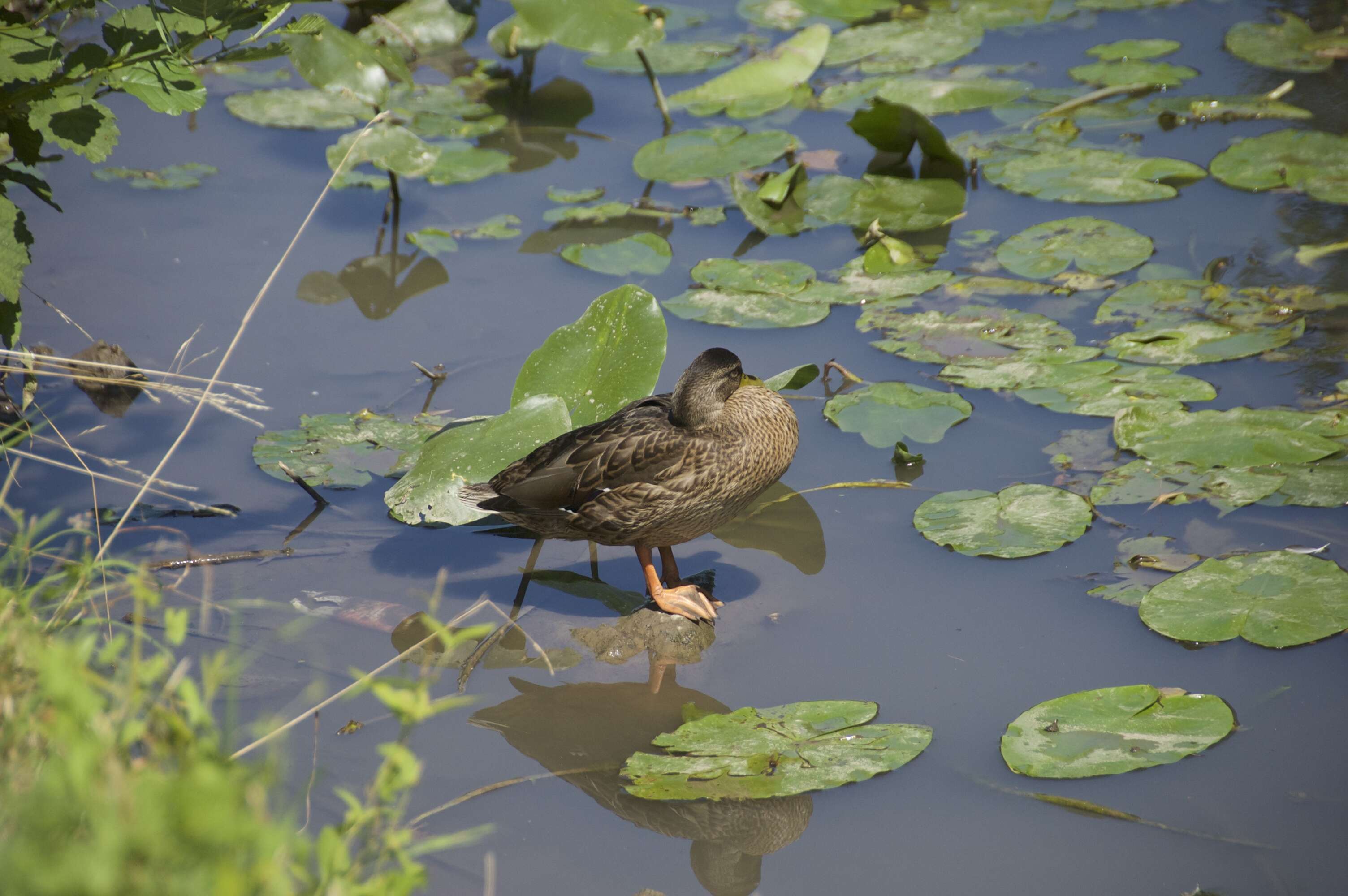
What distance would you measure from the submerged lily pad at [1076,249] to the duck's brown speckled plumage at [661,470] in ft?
6.72

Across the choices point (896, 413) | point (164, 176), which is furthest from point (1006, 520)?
point (164, 176)

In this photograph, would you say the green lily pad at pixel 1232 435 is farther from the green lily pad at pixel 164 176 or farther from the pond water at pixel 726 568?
the green lily pad at pixel 164 176

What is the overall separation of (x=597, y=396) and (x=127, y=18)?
196cm

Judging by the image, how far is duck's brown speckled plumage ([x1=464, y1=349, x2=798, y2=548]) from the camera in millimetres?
3463

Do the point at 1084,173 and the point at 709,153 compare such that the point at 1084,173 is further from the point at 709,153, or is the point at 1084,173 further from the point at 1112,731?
the point at 1112,731

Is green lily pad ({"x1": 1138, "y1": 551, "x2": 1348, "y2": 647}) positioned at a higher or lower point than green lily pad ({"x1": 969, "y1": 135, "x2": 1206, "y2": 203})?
lower

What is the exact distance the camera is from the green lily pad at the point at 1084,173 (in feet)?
18.4

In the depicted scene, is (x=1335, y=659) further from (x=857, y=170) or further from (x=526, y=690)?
(x=857, y=170)

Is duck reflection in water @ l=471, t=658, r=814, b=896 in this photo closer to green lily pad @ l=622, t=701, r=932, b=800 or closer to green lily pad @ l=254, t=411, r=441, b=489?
green lily pad @ l=622, t=701, r=932, b=800

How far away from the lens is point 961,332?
4.78m

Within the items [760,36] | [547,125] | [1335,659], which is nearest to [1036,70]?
[760,36]

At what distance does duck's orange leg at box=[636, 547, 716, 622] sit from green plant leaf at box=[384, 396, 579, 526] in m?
0.62

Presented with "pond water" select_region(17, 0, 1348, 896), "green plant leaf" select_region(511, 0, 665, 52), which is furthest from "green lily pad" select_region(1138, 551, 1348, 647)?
"green plant leaf" select_region(511, 0, 665, 52)

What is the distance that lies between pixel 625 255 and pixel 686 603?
8.34 feet
